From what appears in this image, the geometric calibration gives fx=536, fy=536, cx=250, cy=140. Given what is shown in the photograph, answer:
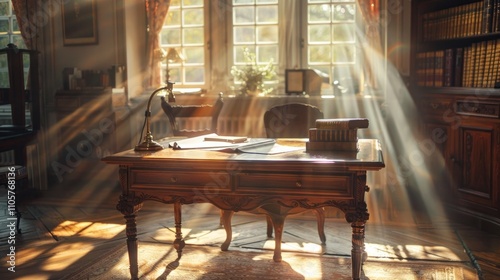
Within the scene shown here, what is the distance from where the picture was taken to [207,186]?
243 cm

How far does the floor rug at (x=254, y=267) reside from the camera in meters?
2.84

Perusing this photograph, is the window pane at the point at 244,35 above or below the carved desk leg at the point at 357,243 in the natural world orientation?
above

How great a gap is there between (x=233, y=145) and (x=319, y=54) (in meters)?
2.53

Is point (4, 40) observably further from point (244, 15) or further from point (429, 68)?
point (429, 68)

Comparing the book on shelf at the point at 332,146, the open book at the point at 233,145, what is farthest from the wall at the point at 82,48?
the book on shelf at the point at 332,146

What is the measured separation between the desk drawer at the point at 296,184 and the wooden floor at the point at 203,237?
1.02 metres

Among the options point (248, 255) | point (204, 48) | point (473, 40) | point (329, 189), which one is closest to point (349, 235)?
point (248, 255)

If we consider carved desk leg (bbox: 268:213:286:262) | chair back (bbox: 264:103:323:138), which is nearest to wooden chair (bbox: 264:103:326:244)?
chair back (bbox: 264:103:323:138)

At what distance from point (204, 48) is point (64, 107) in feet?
4.88

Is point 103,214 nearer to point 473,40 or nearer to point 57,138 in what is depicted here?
point 57,138

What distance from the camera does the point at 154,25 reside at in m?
5.25

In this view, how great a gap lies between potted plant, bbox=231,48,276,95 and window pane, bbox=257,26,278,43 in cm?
21

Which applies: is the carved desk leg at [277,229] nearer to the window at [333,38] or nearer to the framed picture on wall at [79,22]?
the window at [333,38]

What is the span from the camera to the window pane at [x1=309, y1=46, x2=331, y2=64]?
5.06m
